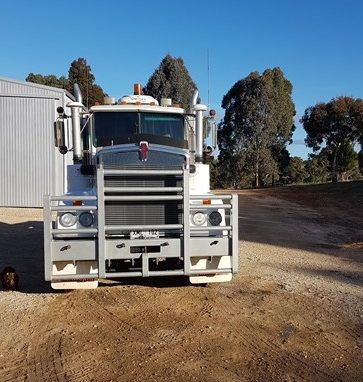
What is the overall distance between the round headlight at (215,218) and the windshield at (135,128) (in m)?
1.76

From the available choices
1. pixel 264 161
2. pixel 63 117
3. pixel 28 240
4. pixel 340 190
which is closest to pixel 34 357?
pixel 63 117

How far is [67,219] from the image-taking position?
6.03 metres

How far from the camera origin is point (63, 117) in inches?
307

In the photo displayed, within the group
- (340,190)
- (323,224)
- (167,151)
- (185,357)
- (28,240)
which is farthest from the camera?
(340,190)

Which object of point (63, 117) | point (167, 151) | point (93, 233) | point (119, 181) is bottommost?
point (93, 233)

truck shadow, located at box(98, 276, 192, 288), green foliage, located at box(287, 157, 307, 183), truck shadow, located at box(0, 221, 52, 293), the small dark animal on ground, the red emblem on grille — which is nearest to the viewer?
the red emblem on grille

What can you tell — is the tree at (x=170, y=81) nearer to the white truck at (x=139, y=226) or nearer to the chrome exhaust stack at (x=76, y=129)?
the chrome exhaust stack at (x=76, y=129)

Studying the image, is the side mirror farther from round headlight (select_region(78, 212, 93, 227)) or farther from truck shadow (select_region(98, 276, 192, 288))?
truck shadow (select_region(98, 276, 192, 288))

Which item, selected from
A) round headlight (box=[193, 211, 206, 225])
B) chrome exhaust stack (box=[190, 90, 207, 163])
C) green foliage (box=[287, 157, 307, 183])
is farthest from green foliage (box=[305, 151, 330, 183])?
round headlight (box=[193, 211, 206, 225])

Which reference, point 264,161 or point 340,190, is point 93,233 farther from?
point 264,161

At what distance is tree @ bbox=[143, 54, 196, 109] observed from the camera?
133ft

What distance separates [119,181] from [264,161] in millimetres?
37505

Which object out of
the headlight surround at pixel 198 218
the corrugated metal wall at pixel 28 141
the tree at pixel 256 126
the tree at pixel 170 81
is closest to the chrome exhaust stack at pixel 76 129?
the headlight surround at pixel 198 218

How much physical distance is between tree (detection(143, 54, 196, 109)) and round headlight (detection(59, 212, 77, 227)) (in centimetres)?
3539
